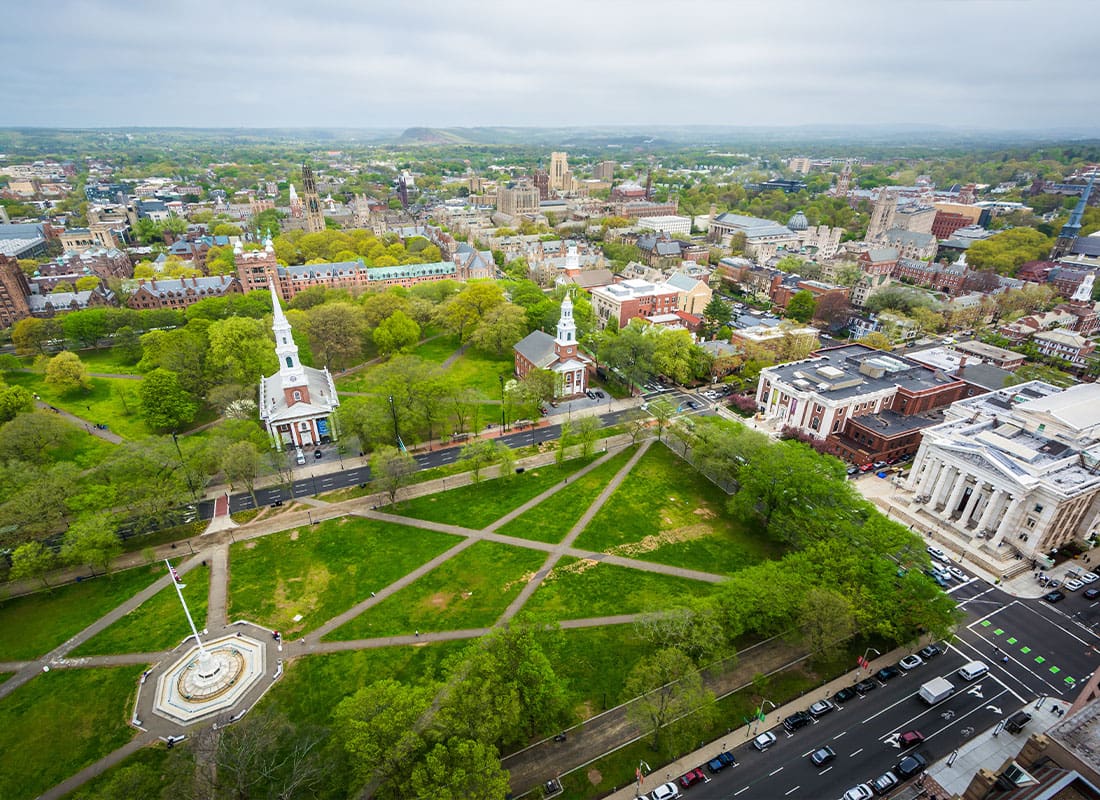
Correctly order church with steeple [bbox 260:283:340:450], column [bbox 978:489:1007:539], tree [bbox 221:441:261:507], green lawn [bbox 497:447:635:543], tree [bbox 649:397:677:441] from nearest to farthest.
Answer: column [bbox 978:489:1007:539] → green lawn [bbox 497:447:635:543] → tree [bbox 221:441:261:507] → church with steeple [bbox 260:283:340:450] → tree [bbox 649:397:677:441]

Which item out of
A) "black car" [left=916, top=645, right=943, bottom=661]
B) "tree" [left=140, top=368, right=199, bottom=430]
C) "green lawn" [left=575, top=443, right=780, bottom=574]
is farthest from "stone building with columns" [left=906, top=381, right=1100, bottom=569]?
"tree" [left=140, top=368, right=199, bottom=430]

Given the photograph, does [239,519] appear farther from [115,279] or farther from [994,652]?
[115,279]

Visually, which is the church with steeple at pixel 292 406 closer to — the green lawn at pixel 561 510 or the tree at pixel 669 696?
the green lawn at pixel 561 510

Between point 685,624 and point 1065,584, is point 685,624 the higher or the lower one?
the higher one

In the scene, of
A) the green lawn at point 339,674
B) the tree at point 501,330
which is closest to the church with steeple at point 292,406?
the tree at point 501,330

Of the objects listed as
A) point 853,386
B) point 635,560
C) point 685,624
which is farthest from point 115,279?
point 853,386

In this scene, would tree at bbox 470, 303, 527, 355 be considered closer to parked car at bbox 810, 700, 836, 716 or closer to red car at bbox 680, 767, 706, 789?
parked car at bbox 810, 700, 836, 716
